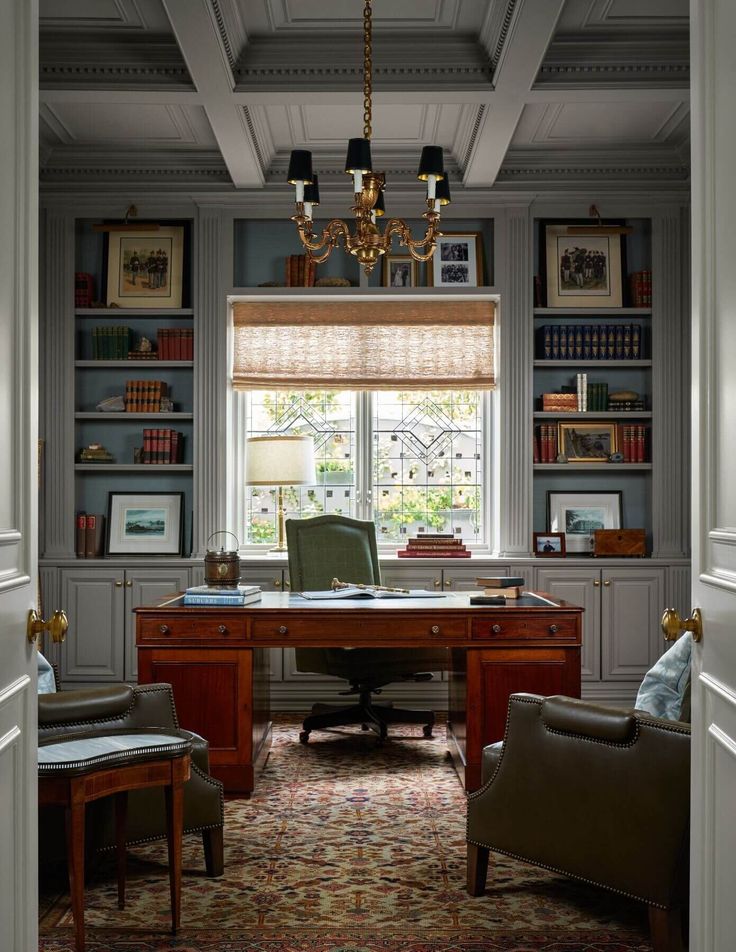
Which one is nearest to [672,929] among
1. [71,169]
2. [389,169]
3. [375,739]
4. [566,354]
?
[375,739]

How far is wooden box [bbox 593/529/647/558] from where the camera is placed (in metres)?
5.98

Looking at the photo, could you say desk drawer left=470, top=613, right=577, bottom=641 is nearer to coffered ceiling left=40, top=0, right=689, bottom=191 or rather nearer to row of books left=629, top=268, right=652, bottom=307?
coffered ceiling left=40, top=0, right=689, bottom=191

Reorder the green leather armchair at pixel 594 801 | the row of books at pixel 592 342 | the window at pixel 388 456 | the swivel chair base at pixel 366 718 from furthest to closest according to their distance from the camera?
1. the window at pixel 388 456
2. the row of books at pixel 592 342
3. the swivel chair base at pixel 366 718
4. the green leather armchair at pixel 594 801

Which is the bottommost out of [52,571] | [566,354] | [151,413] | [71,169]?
[52,571]

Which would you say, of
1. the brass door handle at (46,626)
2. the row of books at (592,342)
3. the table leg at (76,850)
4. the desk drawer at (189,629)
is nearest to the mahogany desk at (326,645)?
the desk drawer at (189,629)

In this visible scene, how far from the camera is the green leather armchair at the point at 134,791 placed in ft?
9.84

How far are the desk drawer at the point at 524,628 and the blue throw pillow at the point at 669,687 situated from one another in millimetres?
1159

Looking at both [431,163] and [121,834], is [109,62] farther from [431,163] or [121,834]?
[121,834]

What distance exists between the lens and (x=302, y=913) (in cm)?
293

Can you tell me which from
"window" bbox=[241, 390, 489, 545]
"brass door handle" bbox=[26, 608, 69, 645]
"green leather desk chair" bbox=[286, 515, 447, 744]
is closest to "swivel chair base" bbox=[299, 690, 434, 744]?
"green leather desk chair" bbox=[286, 515, 447, 744]

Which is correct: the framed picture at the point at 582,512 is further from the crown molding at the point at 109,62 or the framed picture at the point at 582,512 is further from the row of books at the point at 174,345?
the crown molding at the point at 109,62

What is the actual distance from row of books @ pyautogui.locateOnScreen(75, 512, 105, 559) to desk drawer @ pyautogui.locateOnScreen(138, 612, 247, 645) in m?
2.12

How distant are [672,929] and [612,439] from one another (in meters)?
3.97

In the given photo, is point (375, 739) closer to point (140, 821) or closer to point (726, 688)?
point (140, 821)
